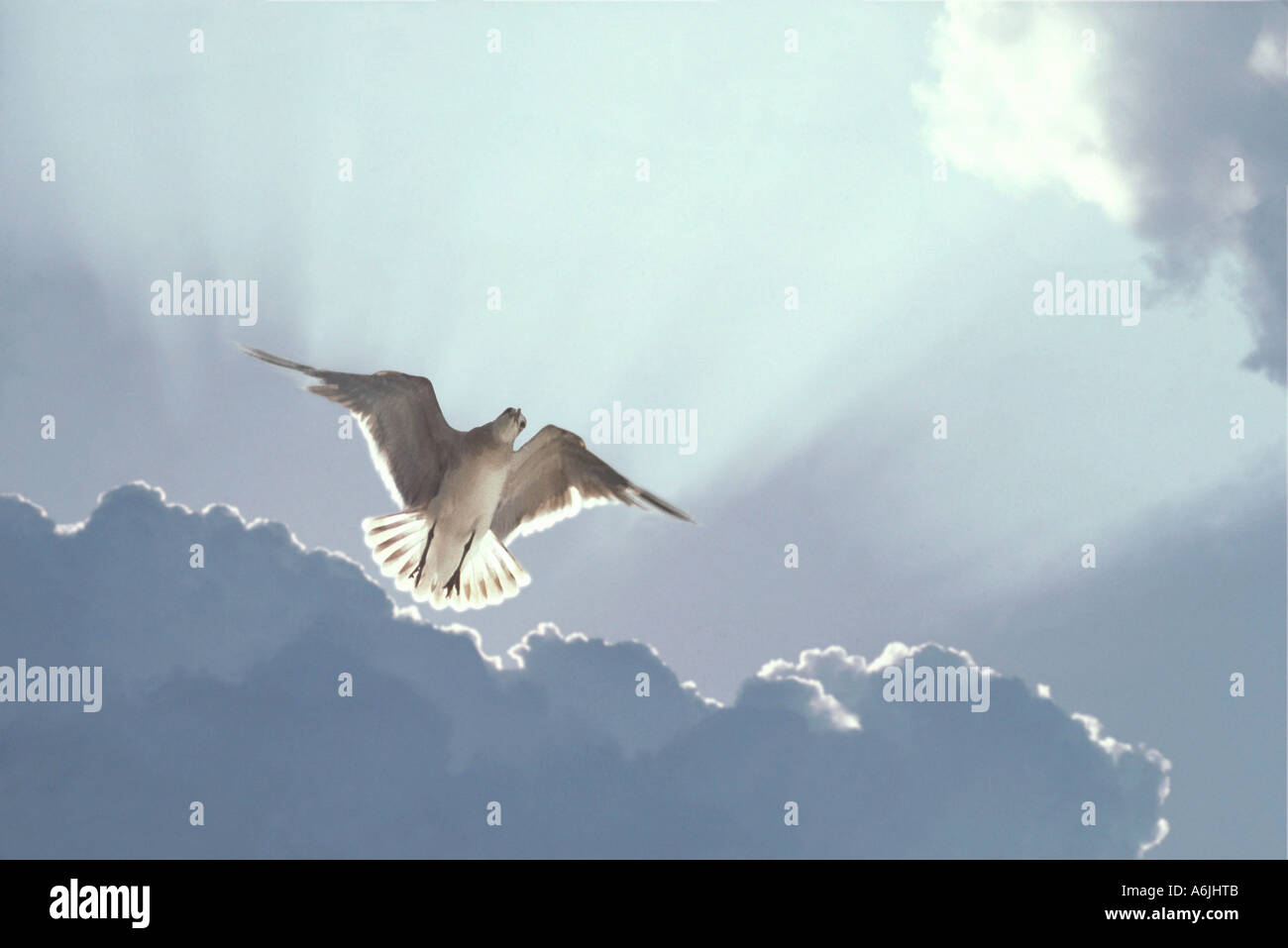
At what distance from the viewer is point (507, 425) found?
4.77m

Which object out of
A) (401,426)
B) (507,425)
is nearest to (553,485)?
(507,425)

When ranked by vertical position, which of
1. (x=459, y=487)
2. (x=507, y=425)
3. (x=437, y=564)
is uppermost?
(x=507, y=425)

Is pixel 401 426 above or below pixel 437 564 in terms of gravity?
above

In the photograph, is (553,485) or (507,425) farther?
(553,485)

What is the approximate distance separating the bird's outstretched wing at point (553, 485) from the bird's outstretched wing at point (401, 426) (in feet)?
1.02

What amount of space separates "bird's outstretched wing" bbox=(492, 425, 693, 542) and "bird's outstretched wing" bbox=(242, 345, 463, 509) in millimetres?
312

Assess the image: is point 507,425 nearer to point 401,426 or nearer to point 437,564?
point 401,426

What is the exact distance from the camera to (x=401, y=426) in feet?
15.7

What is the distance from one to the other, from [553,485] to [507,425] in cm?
44

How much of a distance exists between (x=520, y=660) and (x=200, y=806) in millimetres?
3612

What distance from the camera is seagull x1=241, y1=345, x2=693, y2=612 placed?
4.68 meters

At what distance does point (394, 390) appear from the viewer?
4.62 m
